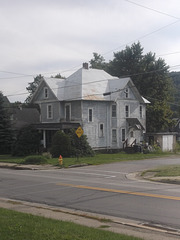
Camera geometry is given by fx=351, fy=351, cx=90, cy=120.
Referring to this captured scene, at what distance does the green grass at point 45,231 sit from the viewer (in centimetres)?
671

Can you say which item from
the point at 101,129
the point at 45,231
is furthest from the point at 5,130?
the point at 45,231

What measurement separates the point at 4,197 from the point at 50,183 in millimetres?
3832

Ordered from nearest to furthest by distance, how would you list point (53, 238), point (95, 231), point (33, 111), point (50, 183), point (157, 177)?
point (53, 238) < point (95, 231) < point (50, 183) < point (157, 177) < point (33, 111)

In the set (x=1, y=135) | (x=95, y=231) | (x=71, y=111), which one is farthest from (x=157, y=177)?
(x=1, y=135)

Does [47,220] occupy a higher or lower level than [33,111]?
lower

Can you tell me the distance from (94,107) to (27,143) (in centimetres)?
876

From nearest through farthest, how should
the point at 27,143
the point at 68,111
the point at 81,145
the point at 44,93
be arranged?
the point at 81,145, the point at 27,143, the point at 68,111, the point at 44,93

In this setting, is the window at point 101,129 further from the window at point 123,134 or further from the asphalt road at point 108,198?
the asphalt road at point 108,198

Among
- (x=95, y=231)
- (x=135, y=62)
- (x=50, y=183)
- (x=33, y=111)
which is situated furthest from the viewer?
(x=135, y=62)

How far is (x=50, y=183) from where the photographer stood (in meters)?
17.4

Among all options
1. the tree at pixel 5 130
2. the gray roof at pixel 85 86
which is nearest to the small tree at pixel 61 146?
the gray roof at pixel 85 86

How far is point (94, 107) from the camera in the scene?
135 ft

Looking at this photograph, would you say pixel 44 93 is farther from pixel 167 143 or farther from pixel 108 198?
pixel 108 198

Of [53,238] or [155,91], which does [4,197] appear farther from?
[155,91]
